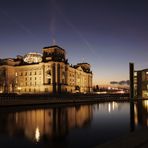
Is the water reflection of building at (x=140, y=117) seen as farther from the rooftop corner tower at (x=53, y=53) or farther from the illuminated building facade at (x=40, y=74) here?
the rooftop corner tower at (x=53, y=53)

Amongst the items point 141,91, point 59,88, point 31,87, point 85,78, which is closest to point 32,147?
point 59,88

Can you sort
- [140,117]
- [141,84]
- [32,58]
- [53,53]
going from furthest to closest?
[32,58] < [53,53] < [141,84] < [140,117]

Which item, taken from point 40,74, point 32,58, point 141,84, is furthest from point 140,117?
point 32,58

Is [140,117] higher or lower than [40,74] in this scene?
→ lower

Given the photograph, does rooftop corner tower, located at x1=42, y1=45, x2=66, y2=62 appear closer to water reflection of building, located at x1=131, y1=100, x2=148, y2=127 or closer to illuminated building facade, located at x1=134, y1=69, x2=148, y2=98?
illuminated building facade, located at x1=134, y1=69, x2=148, y2=98

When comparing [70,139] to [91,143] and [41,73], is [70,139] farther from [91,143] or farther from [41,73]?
[41,73]

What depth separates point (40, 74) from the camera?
5733 inches

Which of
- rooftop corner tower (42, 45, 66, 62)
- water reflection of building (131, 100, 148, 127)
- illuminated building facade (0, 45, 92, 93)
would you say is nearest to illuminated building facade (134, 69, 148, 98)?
illuminated building facade (0, 45, 92, 93)

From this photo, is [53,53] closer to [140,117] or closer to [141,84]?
[141,84]

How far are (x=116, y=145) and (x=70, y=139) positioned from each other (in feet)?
27.1

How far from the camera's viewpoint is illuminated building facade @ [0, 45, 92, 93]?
456ft

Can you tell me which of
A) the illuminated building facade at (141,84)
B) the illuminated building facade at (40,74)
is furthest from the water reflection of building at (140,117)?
the illuminated building facade at (141,84)

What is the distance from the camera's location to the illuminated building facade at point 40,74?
5472 inches

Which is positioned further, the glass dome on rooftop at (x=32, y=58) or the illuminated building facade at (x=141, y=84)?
the glass dome on rooftop at (x=32, y=58)
